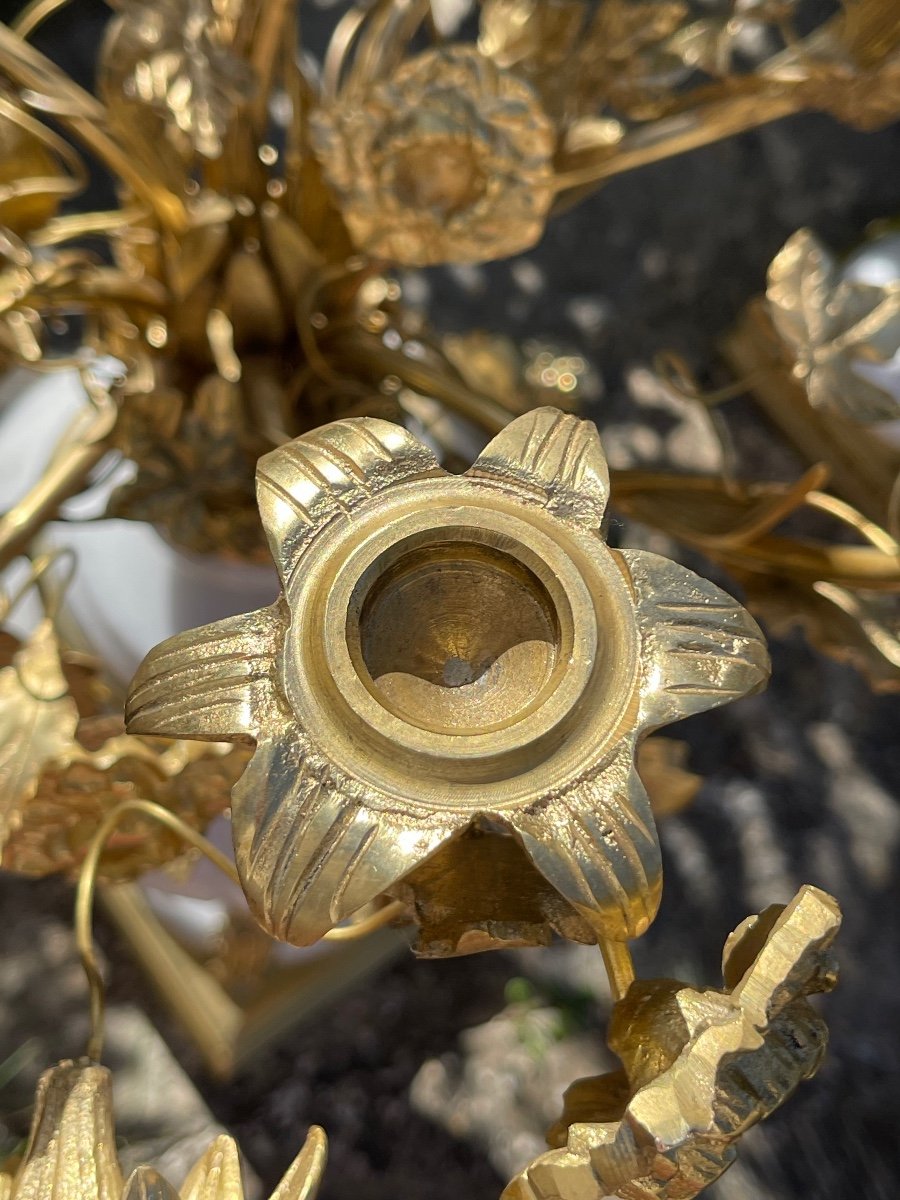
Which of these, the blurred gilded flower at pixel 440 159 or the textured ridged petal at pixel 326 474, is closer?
the textured ridged petal at pixel 326 474

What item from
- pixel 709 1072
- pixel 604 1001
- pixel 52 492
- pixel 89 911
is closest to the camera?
pixel 709 1072

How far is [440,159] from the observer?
0.38 metres

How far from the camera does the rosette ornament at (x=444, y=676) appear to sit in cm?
23

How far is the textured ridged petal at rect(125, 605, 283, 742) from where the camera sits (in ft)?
0.78

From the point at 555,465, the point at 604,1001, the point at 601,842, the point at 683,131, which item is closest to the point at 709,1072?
the point at 601,842

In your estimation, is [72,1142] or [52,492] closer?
[72,1142]

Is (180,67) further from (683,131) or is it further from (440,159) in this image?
(683,131)

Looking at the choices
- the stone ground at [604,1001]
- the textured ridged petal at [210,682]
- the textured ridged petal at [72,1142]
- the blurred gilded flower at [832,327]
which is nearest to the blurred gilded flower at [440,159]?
the blurred gilded flower at [832,327]

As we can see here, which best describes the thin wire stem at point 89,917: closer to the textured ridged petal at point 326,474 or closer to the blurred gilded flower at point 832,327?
the textured ridged petal at point 326,474

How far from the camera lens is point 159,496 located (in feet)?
1.40

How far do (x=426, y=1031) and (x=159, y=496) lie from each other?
587 mm

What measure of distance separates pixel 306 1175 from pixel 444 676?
0.14 metres

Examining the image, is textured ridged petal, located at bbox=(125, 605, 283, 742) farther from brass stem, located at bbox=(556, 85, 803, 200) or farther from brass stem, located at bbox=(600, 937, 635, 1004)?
brass stem, located at bbox=(556, 85, 803, 200)

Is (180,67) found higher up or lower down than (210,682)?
higher up
